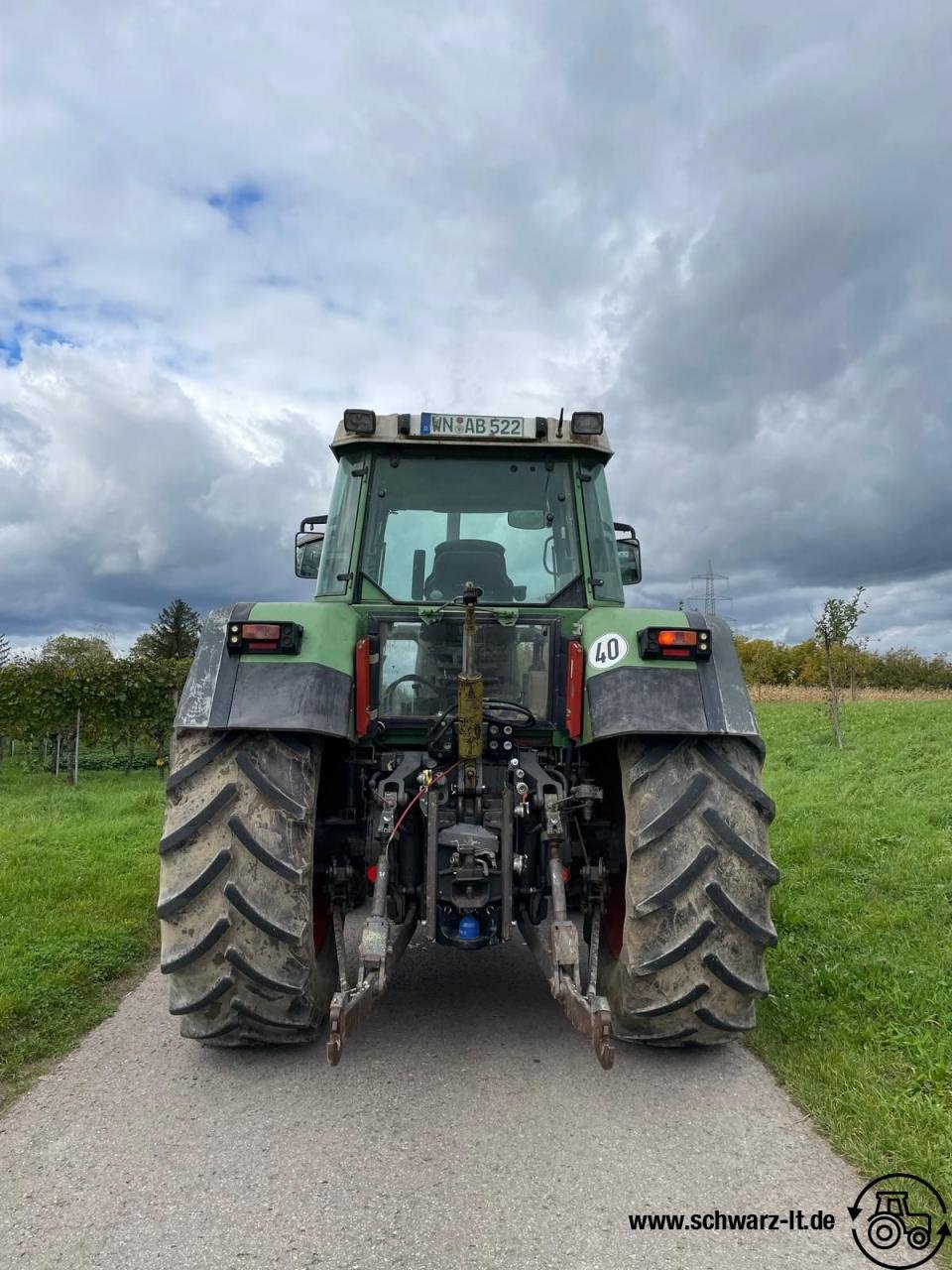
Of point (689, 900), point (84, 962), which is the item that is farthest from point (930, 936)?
point (84, 962)

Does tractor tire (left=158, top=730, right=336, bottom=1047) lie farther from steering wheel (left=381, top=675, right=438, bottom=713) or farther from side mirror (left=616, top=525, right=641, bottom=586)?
side mirror (left=616, top=525, right=641, bottom=586)

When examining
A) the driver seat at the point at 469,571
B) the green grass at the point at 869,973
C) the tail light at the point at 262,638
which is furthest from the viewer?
the driver seat at the point at 469,571

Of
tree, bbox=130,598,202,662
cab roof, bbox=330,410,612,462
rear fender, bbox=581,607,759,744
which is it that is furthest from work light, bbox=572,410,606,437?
tree, bbox=130,598,202,662

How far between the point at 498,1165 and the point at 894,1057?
172 cm

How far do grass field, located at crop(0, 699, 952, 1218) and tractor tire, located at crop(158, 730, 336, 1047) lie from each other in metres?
0.87

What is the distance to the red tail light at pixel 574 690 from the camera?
3768 millimetres

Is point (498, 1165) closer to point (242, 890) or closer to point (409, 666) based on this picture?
point (242, 890)

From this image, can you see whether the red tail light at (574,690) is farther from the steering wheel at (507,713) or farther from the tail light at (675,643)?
the tail light at (675,643)

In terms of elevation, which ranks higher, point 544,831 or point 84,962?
point 544,831

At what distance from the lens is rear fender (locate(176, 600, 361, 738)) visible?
331 centimetres

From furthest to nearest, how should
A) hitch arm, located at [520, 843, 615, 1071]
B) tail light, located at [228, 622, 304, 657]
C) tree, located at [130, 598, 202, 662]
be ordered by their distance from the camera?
tree, located at [130, 598, 202, 662] → tail light, located at [228, 622, 304, 657] → hitch arm, located at [520, 843, 615, 1071]

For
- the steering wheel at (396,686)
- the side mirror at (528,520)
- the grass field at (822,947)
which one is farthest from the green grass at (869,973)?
the side mirror at (528,520)

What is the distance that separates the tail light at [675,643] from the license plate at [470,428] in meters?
1.41

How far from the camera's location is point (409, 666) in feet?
12.9
